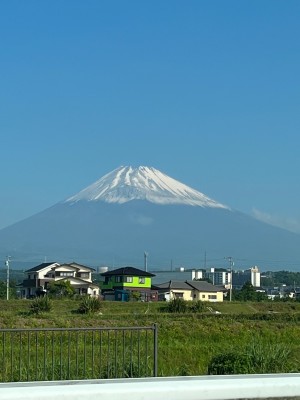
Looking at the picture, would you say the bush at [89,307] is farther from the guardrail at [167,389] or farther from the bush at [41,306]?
the guardrail at [167,389]

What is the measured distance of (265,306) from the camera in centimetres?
4131

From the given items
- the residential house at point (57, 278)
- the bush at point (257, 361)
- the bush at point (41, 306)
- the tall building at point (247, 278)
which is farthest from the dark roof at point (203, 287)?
Result: the tall building at point (247, 278)

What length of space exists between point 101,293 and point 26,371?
5404 centimetres

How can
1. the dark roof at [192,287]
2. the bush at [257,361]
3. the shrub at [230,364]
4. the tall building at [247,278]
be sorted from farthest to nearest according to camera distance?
the tall building at [247,278], the dark roof at [192,287], the shrub at [230,364], the bush at [257,361]

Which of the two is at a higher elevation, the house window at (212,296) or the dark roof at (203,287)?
the dark roof at (203,287)

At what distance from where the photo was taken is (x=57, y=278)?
218ft

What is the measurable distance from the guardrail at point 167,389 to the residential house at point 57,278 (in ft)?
183

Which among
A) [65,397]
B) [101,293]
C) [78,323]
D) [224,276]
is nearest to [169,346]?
[78,323]

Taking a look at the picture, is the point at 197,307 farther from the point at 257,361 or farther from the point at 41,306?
the point at 257,361

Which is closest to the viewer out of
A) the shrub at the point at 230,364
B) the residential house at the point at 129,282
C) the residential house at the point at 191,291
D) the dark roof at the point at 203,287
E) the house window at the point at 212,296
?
the shrub at the point at 230,364

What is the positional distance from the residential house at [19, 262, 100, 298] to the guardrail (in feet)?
183

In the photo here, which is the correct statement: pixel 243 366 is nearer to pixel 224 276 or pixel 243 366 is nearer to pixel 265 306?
pixel 265 306

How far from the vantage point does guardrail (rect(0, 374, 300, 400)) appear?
214 inches

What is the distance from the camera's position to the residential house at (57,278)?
206ft
